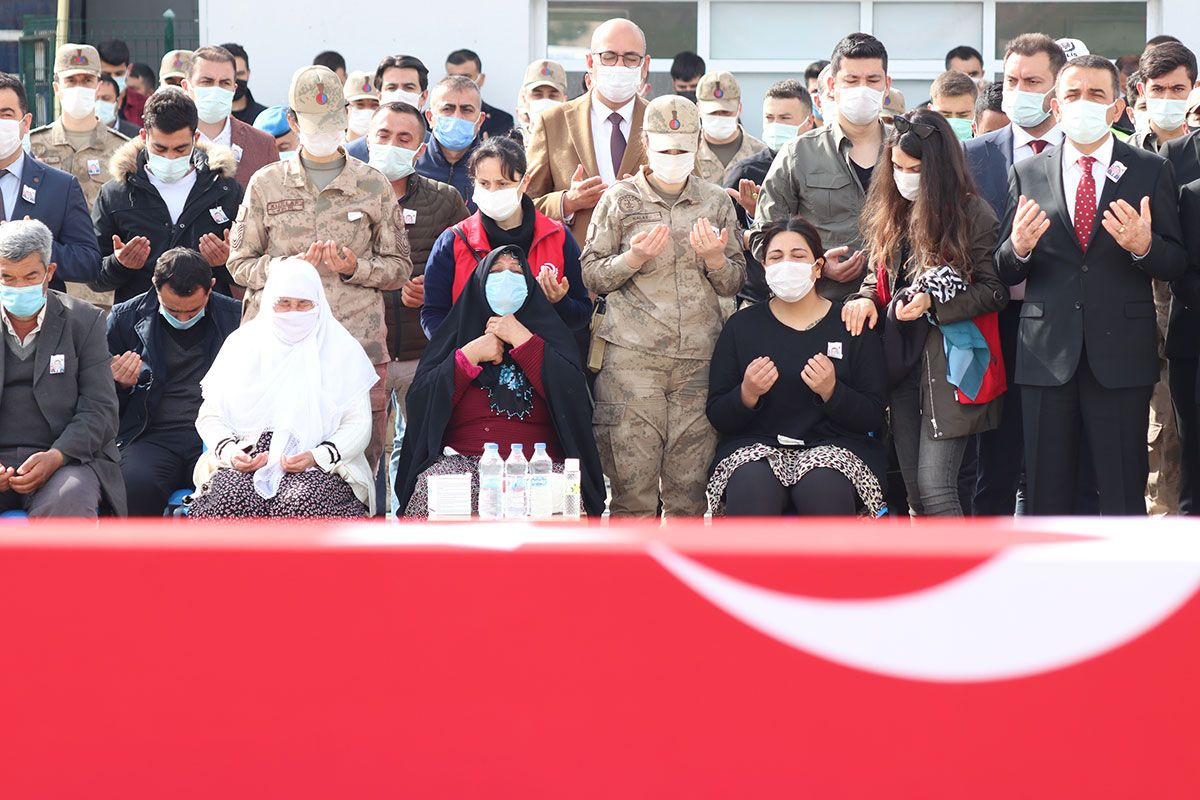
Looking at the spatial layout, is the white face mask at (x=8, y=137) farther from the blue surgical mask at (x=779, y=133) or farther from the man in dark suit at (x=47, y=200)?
the blue surgical mask at (x=779, y=133)

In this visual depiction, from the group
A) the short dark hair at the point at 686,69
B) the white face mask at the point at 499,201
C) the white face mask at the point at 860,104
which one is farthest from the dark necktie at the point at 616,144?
the short dark hair at the point at 686,69

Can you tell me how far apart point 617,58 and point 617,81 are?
0.12m

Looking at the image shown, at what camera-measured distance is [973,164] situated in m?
6.02

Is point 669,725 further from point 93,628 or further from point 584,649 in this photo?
point 93,628

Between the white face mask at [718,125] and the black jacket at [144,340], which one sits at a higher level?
the white face mask at [718,125]

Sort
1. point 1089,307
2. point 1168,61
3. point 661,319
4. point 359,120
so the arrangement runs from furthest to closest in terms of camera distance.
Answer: point 359,120, point 1168,61, point 661,319, point 1089,307

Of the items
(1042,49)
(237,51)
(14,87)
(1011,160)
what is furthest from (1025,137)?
(237,51)

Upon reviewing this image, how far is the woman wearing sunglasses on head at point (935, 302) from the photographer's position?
18.0 feet

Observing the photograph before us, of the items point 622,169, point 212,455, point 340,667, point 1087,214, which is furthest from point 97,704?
point 622,169

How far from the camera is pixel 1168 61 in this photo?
6055 mm

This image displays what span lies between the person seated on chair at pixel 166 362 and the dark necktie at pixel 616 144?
1.85 metres

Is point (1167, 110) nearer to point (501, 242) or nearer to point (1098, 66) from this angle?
point (1098, 66)

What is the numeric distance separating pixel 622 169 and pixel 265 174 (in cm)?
160

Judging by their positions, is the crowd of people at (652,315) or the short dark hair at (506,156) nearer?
the crowd of people at (652,315)
